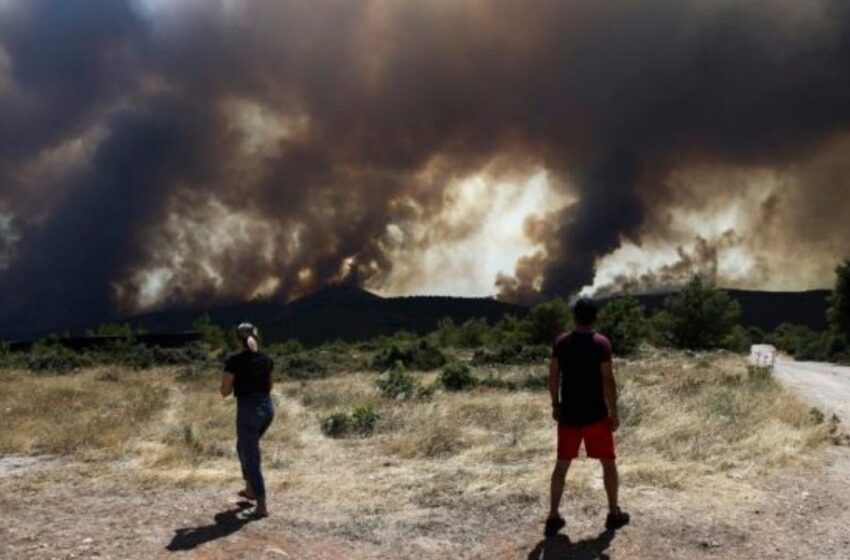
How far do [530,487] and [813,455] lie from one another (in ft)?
14.8

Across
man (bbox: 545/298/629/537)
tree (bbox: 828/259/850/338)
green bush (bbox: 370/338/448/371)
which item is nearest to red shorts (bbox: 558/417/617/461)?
man (bbox: 545/298/629/537)

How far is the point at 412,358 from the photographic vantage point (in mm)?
38938

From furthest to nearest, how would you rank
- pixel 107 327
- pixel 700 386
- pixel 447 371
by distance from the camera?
1. pixel 107 327
2. pixel 447 371
3. pixel 700 386

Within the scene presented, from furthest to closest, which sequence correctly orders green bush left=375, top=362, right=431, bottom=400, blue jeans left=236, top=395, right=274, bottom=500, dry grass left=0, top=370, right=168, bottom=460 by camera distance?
1. green bush left=375, top=362, right=431, bottom=400
2. dry grass left=0, top=370, right=168, bottom=460
3. blue jeans left=236, top=395, right=274, bottom=500

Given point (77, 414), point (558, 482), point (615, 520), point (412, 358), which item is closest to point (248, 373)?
point (558, 482)

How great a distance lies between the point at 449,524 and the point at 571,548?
158cm

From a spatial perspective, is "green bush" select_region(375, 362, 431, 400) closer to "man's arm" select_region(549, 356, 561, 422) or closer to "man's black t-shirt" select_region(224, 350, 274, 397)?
"man's black t-shirt" select_region(224, 350, 274, 397)

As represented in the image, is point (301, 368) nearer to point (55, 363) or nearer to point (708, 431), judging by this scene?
point (55, 363)

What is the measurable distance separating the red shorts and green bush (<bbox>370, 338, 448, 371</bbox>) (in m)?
29.2

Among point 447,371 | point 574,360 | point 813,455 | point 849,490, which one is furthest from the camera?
point 447,371

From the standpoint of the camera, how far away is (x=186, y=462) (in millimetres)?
11938

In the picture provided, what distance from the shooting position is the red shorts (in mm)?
7324

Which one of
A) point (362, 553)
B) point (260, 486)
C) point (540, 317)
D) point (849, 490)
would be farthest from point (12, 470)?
point (540, 317)

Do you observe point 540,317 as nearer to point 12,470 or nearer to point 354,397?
point 354,397
